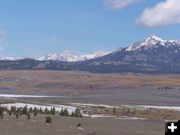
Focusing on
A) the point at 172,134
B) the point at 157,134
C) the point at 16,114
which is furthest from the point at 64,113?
the point at 172,134

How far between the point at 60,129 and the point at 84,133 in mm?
1957

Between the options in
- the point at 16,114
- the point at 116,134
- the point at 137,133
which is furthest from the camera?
the point at 16,114

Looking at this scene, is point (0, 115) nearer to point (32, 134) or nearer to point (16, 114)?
point (16, 114)

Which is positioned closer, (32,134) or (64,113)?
(32,134)

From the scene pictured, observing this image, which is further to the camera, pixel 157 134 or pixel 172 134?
pixel 157 134

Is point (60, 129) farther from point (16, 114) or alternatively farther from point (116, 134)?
point (16, 114)

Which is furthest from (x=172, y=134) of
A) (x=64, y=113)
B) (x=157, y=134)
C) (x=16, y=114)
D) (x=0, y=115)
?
(x=64, y=113)

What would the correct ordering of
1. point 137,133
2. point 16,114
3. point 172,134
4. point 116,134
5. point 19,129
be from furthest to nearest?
point 16,114, point 137,133, point 116,134, point 19,129, point 172,134

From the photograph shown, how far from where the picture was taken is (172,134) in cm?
531

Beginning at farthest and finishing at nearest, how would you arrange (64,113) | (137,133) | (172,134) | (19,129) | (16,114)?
(64,113), (16,114), (137,133), (19,129), (172,134)

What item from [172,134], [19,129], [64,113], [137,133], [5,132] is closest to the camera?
[172,134]

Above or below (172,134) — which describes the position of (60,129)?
below

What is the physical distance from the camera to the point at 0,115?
35.0m

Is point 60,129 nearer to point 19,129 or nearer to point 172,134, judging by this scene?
point 19,129
